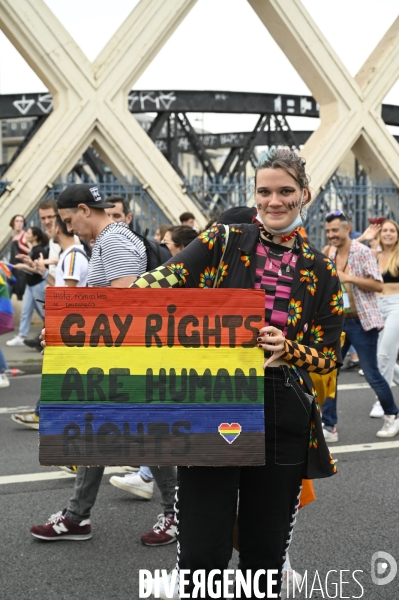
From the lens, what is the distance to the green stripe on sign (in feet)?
9.00

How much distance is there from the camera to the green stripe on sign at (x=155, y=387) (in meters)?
2.74

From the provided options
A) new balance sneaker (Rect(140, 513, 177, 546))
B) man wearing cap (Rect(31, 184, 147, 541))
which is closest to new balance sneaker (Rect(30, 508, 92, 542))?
man wearing cap (Rect(31, 184, 147, 541))

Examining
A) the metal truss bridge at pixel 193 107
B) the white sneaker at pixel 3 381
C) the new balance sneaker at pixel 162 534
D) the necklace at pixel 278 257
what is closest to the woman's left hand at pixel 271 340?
the necklace at pixel 278 257

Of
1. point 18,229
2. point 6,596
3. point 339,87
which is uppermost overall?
point 339,87

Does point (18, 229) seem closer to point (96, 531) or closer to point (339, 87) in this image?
point (339, 87)

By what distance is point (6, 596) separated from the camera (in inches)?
157

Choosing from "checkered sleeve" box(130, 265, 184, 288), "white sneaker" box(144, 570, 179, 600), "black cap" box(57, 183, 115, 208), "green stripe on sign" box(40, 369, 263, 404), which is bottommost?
"white sneaker" box(144, 570, 179, 600)

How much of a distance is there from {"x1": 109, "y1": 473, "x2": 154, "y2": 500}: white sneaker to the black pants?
254 centimetres

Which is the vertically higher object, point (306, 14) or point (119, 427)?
point (306, 14)

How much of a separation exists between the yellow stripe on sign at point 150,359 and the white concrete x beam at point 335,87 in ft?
A: 48.5

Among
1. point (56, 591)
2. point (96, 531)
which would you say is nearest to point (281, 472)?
point (56, 591)

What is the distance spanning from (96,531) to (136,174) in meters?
11.8

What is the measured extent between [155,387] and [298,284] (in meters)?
0.63

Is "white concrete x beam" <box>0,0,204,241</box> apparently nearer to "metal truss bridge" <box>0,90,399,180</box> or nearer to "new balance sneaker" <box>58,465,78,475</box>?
"metal truss bridge" <box>0,90,399,180</box>
